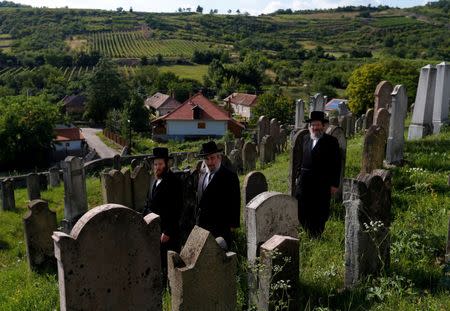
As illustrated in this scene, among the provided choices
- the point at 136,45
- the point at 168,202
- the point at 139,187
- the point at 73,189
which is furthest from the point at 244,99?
the point at 136,45

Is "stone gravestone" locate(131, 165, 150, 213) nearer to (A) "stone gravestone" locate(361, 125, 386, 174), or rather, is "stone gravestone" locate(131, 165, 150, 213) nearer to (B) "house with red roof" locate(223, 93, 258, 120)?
(A) "stone gravestone" locate(361, 125, 386, 174)

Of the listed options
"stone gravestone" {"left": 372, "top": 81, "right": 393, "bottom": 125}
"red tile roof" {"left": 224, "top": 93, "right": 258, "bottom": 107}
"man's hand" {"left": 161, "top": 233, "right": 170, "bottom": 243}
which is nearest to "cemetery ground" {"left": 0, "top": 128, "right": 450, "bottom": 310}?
"man's hand" {"left": 161, "top": 233, "right": 170, "bottom": 243}

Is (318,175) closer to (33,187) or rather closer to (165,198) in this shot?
(165,198)

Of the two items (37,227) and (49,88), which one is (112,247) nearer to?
(37,227)

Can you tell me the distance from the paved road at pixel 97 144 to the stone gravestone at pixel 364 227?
3741 cm

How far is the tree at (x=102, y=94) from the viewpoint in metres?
66.7

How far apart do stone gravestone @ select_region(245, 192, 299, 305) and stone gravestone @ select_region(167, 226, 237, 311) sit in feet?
2.25

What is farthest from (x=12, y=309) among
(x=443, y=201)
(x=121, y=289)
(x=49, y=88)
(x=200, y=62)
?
(x=200, y=62)

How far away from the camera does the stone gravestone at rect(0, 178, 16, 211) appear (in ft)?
53.2

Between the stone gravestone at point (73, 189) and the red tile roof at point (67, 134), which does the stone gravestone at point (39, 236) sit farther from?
the red tile roof at point (67, 134)

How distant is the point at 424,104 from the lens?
49.9ft

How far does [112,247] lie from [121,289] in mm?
476

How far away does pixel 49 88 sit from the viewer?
91.4 m

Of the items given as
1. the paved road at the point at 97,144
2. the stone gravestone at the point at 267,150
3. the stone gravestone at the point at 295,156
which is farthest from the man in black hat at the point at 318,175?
the paved road at the point at 97,144
